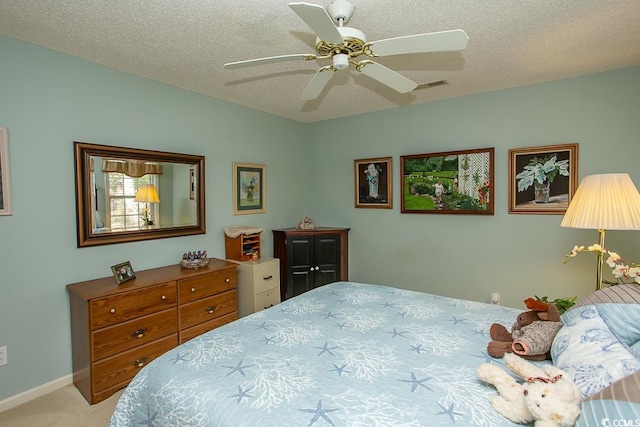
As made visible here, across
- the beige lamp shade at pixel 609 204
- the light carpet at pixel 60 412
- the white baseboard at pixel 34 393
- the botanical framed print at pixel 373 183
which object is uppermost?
the botanical framed print at pixel 373 183

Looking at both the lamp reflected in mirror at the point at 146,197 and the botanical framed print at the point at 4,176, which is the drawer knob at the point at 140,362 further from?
the botanical framed print at the point at 4,176

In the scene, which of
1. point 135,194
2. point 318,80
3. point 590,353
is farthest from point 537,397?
point 135,194

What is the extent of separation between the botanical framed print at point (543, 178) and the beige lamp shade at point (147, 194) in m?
3.40

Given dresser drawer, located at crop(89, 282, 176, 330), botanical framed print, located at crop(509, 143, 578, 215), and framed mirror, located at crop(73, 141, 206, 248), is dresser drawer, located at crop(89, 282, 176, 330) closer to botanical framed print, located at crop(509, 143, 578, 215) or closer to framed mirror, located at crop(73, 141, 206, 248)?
framed mirror, located at crop(73, 141, 206, 248)

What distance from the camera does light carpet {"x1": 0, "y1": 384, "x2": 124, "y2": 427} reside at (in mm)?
2029

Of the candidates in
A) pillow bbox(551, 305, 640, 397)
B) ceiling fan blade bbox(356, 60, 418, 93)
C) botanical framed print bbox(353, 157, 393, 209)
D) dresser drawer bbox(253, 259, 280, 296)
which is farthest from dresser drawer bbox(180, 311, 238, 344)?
pillow bbox(551, 305, 640, 397)

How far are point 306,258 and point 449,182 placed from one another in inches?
73.6

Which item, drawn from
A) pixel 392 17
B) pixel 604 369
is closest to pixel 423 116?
pixel 392 17

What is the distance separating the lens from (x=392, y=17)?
73.4 inches

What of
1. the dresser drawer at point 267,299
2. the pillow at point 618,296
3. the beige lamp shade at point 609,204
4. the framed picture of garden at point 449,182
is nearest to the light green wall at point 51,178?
the dresser drawer at point 267,299

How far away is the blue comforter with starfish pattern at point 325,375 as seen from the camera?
112cm

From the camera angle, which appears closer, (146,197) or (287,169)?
(146,197)

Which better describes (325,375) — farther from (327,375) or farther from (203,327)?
(203,327)

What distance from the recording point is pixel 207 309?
2869mm
